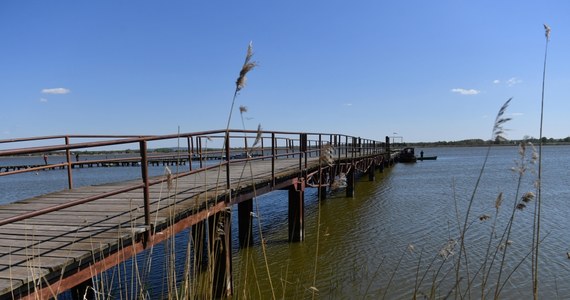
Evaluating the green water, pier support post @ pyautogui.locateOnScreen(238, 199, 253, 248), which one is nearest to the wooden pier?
the green water

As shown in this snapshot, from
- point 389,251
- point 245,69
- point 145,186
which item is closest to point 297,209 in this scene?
point 389,251

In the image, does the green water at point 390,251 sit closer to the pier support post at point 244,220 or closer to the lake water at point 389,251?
the lake water at point 389,251

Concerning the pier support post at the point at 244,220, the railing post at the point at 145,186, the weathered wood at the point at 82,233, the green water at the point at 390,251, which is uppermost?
the railing post at the point at 145,186

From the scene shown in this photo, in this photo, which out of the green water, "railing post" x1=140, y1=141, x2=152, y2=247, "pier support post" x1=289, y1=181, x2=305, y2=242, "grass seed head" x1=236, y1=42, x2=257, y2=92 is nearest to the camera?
"grass seed head" x1=236, y1=42, x2=257, y2=92

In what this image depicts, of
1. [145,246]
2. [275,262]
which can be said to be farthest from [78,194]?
[275,262]

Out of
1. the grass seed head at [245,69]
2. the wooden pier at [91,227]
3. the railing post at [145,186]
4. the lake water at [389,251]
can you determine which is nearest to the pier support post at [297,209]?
the lake water at [389,251]

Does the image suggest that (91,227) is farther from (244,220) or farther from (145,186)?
(244,220)

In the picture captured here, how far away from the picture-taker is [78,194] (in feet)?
20.9

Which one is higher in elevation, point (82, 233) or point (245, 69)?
point (245, 69)

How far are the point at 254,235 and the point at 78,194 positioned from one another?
4.95 meters

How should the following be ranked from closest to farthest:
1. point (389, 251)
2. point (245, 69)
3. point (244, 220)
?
1. point (245, 69)
2. point (389, 251)
3. point (244, 220)

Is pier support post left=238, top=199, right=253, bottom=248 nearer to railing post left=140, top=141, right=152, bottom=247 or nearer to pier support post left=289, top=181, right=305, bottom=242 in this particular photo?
pier support post left=289, top=181, right=305, bottom=242

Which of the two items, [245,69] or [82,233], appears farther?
[82,233]

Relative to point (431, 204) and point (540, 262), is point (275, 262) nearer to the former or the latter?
point (540, 262)
